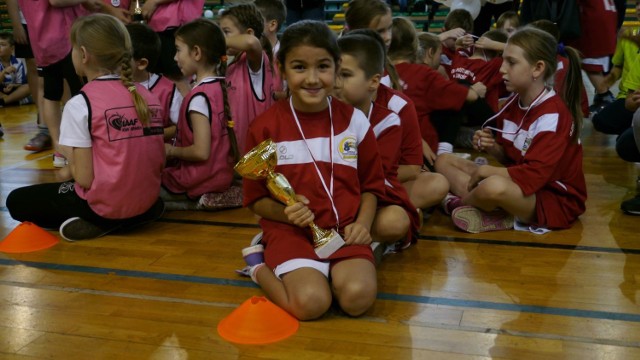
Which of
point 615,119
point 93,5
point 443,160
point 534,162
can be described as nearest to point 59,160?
point 93,5

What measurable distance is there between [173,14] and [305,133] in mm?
2157

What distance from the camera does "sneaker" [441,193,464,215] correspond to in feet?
10.5

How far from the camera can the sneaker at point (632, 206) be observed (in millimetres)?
3131

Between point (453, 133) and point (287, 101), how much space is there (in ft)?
6.49

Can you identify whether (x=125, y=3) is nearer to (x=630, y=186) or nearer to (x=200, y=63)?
(x=200, y=63)

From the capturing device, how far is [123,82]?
289 cm

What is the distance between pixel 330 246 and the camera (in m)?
2.27

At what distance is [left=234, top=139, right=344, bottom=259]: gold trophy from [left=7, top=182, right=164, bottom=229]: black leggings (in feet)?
3.40

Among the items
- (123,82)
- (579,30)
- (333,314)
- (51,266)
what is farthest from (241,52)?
(579,30)

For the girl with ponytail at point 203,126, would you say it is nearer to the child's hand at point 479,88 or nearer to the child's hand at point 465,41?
the child's hand at point 479,88

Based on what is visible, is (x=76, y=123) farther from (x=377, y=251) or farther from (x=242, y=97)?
(x=377, y=251)

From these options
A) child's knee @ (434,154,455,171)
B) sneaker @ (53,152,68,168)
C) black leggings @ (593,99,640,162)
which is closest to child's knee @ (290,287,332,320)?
child's knee @ (434,154,455,171)

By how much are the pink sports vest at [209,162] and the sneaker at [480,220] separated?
118cm

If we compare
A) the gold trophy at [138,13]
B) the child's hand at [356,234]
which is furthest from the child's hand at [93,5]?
the child's hand at [356,234]
